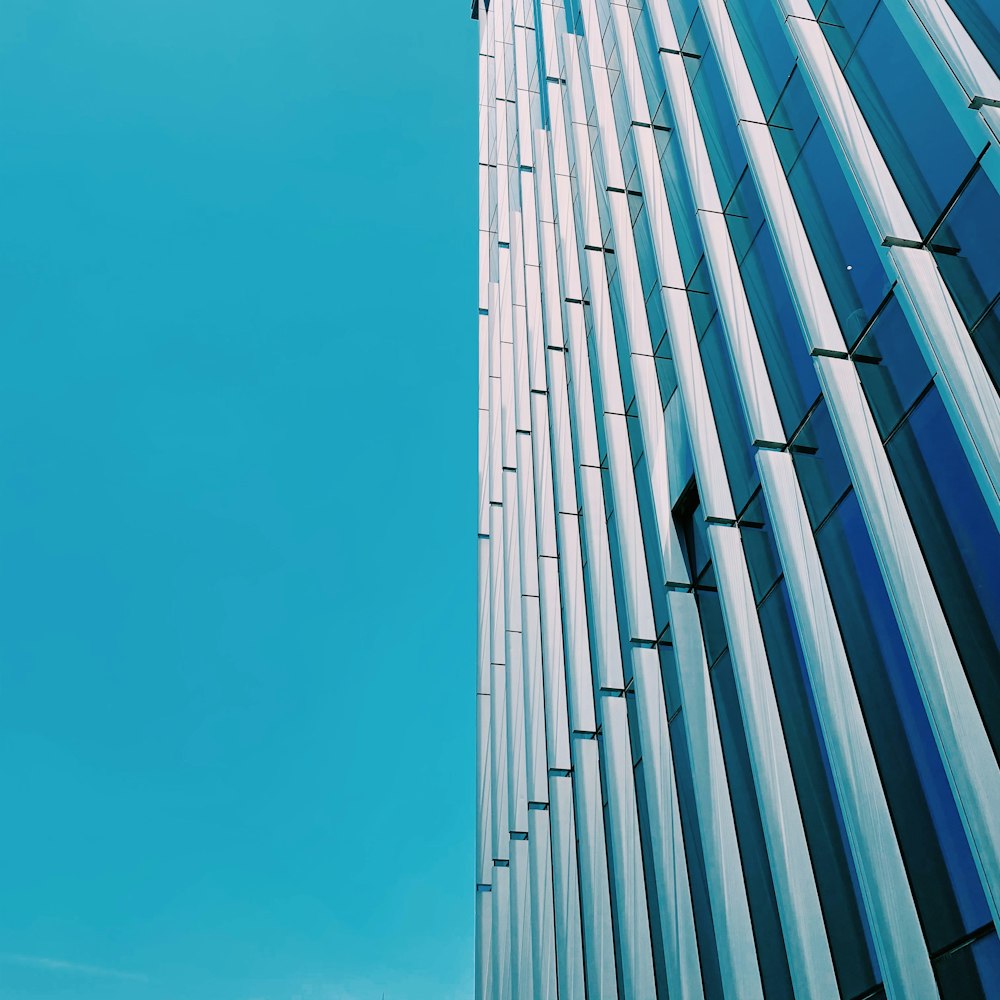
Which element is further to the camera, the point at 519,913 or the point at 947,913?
the point at 519,913

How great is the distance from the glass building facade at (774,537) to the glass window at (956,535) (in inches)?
1.2

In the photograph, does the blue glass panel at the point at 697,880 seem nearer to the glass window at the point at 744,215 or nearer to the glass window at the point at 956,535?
the glass window at the point at 956,535

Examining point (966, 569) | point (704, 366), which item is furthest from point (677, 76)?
point (966, 569)

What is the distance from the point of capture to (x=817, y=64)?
1178cm

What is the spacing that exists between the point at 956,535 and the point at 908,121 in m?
4.71

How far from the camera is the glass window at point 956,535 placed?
8547 millimetres

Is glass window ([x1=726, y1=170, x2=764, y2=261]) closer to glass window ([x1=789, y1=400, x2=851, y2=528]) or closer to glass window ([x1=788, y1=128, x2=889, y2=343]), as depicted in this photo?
glass window ([x1=788, y1=128, x2=889, y2=343])

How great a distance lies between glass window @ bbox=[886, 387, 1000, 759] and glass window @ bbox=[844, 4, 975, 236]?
208 centimetres

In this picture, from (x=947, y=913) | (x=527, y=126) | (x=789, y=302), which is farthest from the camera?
(x=527, y=126)

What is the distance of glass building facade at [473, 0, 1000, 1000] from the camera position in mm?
8734

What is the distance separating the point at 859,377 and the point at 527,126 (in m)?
23.4

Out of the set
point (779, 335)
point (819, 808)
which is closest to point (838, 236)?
point (779, 335)

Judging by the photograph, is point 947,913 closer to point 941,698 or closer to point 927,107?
point 941,698

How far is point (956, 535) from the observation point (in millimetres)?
9273
